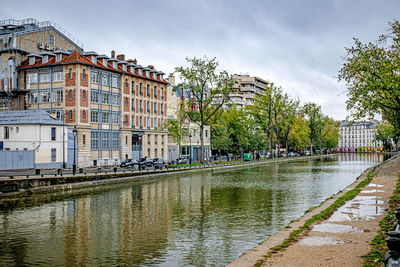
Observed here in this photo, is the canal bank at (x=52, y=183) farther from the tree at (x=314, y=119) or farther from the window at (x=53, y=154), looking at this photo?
the tree at (x=314, y=119)

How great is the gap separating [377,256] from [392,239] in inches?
138

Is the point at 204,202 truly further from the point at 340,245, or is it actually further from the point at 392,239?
the point at 392,239

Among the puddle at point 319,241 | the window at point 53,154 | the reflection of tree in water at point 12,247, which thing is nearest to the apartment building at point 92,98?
the window at point 53,154

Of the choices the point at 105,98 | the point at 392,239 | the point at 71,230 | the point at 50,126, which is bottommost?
the point at 71,230

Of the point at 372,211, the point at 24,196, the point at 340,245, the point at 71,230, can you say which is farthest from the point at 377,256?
the point at 24,196

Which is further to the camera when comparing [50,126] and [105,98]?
[105,98]

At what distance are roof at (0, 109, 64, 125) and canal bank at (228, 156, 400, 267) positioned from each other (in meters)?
42.2

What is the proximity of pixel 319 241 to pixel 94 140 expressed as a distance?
52448 mm

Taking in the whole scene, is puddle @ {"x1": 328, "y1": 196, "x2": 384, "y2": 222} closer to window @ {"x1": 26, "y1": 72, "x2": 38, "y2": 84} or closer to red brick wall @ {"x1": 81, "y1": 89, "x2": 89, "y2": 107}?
red brick wall @ {"x1": 81, "y1": 89, "x2": 89, "y2": 107}

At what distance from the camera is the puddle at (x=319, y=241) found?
1252 centimetres

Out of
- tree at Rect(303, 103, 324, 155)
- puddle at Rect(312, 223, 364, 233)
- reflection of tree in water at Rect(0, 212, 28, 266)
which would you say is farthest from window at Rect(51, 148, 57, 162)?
tree at Rect(303, 103, 324, 155)

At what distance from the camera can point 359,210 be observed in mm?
18641

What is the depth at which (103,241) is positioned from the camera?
16094 mm

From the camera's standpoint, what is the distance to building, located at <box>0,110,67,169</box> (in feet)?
167
